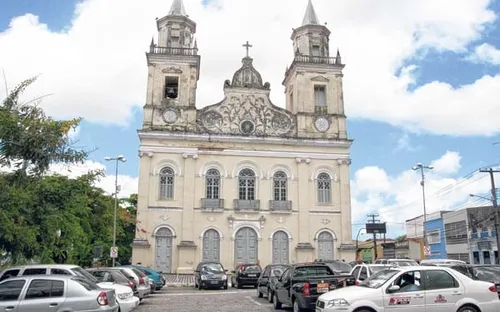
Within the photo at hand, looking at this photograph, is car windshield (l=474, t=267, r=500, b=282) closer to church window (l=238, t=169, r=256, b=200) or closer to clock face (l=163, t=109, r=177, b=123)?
church window (l=238, t=169, r=256, b=200)

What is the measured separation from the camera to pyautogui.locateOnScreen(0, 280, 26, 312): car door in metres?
9.45

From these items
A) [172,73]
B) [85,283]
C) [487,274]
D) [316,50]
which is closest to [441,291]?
[487,274]

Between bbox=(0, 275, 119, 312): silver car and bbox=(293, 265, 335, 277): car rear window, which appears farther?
bbox=(293, 265, 335, 277): car rear window

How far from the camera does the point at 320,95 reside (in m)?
37.7

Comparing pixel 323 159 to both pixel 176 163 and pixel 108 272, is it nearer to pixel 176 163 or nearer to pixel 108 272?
pixel 176 163

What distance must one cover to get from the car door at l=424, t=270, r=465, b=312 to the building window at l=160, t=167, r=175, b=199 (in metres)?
25.1

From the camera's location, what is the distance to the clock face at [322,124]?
119ft

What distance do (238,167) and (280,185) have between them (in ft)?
10.8

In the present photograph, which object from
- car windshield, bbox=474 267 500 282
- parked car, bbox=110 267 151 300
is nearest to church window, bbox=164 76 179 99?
parked car, bbox=110 267 151 300

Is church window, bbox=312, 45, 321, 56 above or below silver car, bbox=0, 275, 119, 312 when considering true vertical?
above

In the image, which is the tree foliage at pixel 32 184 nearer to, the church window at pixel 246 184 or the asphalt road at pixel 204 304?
the asphalt road at pixel 204 304

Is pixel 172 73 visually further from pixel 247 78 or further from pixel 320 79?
pixel 320 79

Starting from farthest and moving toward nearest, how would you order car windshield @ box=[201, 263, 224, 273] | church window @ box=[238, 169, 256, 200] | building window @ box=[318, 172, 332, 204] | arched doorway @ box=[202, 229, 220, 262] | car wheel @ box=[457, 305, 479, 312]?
1. building window @ box=[318, 172, 332, 204]
2. church window @ box=[238, 169, 256, 200]
3. arched doorway @ box=[202, 229, 220, 262]
4. car windshield @ box=[201, 263, 224, 273]
5. car wheel @ box=[457, 305, 479, 312]

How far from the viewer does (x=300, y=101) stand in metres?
36.7
